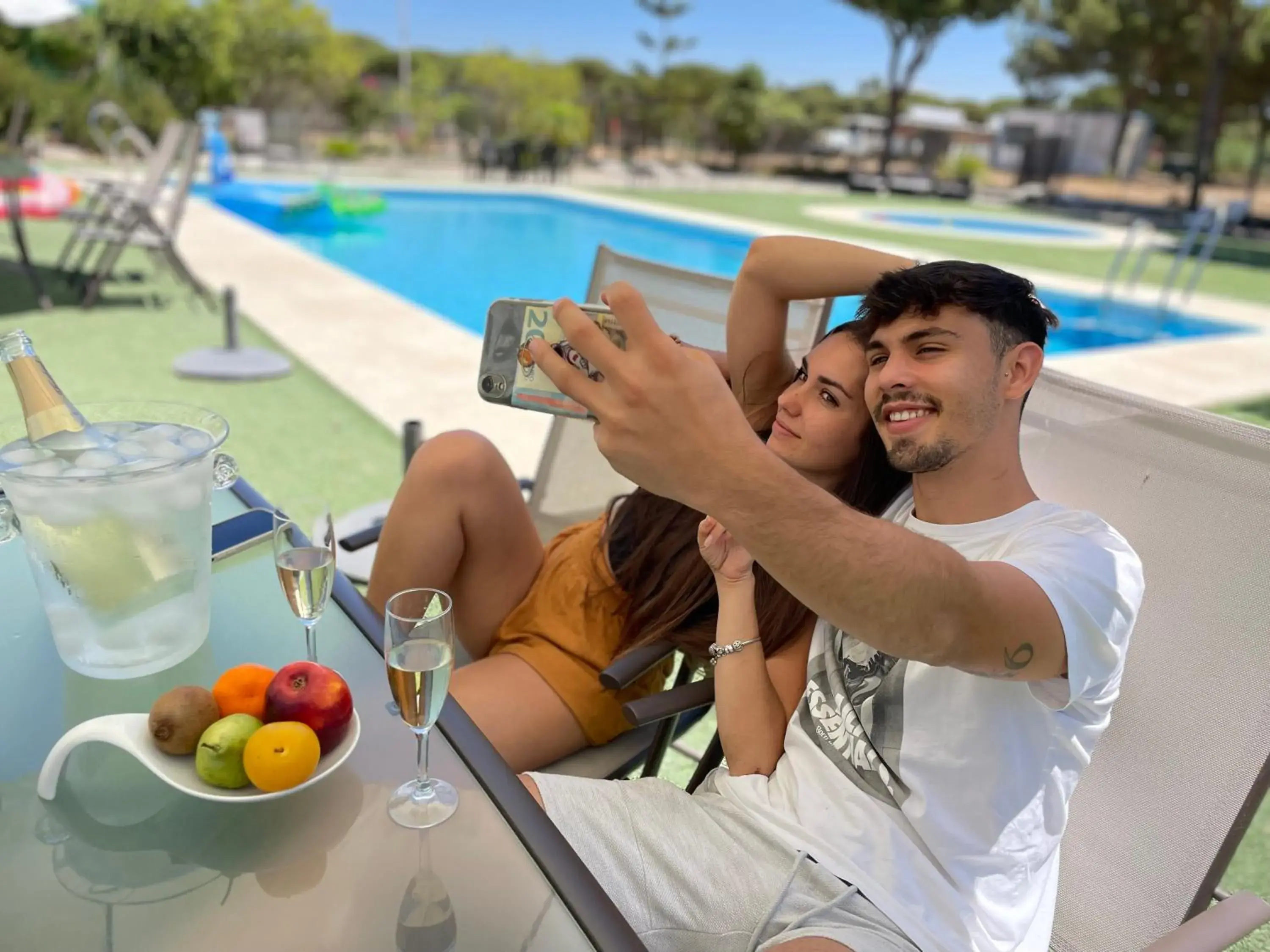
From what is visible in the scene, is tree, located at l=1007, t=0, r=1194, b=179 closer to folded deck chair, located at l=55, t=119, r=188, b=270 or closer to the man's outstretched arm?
folded deck chair, located at l=55, t=119, r=188, b=270

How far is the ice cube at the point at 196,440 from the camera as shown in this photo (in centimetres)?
117

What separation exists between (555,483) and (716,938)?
1.54 m

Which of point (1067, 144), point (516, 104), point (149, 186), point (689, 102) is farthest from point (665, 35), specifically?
point (149, 186)

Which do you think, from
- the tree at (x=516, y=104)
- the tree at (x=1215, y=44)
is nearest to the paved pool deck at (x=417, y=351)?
the tree at (x=1215, y=44)

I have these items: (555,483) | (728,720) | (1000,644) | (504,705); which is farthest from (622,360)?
(555,483)

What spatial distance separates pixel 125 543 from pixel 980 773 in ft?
3.60

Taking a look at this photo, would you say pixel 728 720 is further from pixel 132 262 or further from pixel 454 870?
pixel 132 262

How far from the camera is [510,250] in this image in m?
13.0

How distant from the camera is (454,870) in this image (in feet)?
3.09

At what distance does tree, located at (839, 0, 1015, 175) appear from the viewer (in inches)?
1267

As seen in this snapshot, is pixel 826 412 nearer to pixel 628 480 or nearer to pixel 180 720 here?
pixel 628 480

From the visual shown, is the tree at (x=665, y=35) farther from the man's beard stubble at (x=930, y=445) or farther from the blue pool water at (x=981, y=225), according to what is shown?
the man's beard stubble at (x=930, y=445)

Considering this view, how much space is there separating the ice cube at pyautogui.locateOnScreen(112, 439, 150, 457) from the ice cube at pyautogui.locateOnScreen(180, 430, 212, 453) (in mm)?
48

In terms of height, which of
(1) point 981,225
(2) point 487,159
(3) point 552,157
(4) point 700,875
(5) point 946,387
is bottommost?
(1) point 981,225
